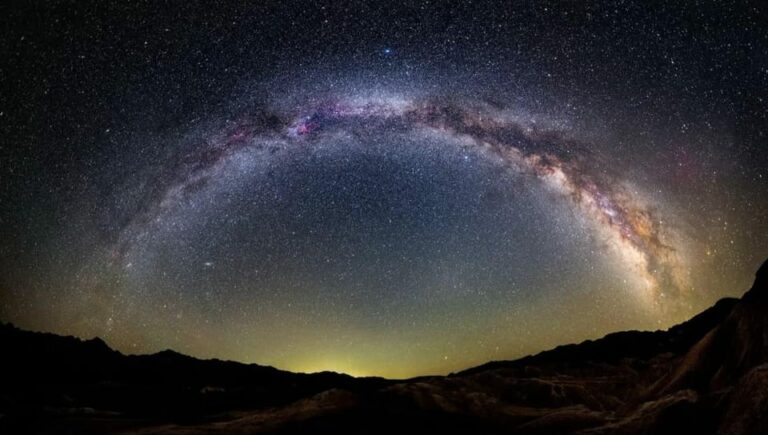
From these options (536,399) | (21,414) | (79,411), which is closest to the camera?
(21,414)

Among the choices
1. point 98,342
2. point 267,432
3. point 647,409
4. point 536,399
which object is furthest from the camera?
point 98,342

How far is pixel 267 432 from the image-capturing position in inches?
675

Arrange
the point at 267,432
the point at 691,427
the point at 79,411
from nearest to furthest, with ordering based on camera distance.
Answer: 1. the point at 691,427
2. the point at 267,432
3. the point at 79,411

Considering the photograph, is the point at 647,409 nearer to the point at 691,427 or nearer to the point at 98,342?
the point at 691,427

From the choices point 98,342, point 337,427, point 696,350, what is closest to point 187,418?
point 337,427

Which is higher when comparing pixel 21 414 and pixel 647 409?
pixel 21 414

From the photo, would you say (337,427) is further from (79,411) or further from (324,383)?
(324,383)

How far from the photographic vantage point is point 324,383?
60250 mm

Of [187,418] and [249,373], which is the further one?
[249,373]

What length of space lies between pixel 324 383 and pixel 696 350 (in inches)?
1930

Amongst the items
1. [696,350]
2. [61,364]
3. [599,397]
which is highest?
[61,364]

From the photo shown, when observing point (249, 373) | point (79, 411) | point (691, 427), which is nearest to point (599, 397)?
point (691, 427)

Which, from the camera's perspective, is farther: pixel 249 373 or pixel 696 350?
pixel 249 373

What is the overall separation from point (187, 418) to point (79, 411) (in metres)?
5.11
